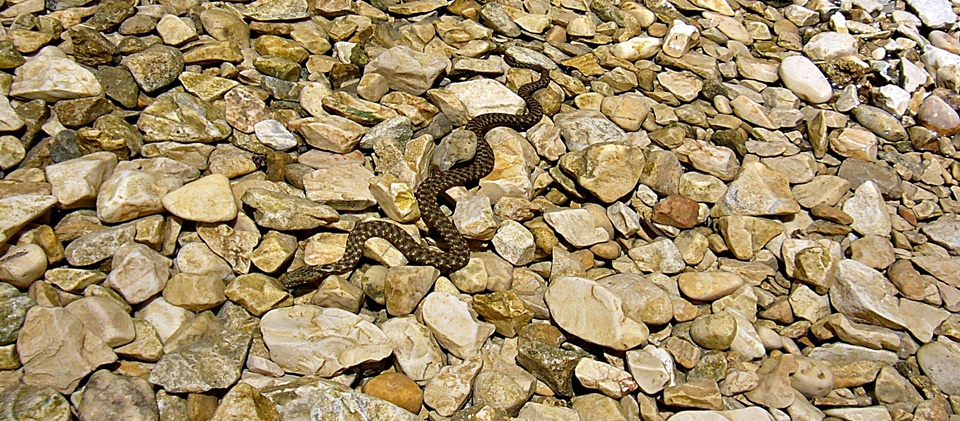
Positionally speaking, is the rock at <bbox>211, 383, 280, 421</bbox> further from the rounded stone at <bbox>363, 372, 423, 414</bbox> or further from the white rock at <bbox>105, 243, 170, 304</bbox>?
the white rock at <bbox>105, 243, 170, 304</bbox>

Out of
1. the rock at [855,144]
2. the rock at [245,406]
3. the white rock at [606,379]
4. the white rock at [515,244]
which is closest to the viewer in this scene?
the rock at [245,406]

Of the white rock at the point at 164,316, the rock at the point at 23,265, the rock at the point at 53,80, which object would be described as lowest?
the white rock at the point at 164,316

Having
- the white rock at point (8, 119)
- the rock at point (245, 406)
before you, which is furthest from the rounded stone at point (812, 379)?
the white rock at point (8, 119)

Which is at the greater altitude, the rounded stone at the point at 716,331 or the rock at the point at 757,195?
the rock at the point at 757,195

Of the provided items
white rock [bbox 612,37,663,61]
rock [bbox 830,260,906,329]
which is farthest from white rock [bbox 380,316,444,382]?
white rock [bbox 612,37,663,61]

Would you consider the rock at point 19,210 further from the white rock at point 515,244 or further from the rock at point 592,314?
the rock at point 592,314

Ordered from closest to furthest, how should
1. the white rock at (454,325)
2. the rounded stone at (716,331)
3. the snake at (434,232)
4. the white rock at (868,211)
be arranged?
1. the white rock at (454,325)
2. the rounded stone at (716,331)
3. the snake at (434,232)
4. the white rock at (868,211)

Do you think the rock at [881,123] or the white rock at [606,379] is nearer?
the white rock at [606,379]

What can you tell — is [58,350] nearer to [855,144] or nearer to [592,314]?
[592,314]

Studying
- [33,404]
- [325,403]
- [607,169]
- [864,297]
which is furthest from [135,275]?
[864,297]

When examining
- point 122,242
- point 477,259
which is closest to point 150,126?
point 122,242
